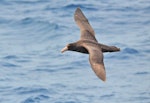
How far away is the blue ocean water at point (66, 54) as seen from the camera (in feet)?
75.3

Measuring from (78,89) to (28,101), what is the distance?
1.48 metres

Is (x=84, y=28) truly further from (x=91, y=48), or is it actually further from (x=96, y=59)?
(x=96, y=59)

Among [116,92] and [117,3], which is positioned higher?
[117,3]

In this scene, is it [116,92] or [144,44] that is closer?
[116,92]

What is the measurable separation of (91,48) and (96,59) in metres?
0.56

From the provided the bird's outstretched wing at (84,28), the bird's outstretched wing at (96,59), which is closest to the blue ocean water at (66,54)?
the bird's outstretched wing at (84,28)

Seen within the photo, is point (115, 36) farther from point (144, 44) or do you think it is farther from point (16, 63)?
point (16, 63)

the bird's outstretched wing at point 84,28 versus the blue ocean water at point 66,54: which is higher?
the bird's outstretched wing at point 84,28

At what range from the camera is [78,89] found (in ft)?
75.7

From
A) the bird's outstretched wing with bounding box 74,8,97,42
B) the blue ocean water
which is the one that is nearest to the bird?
the bird's outstretched wing with bounding box 74,8,97,42

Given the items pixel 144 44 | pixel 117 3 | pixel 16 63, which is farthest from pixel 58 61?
pixel 117 3

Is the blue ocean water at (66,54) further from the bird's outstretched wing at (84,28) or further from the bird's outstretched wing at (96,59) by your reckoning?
the bird's outstretched wing at (96,59)

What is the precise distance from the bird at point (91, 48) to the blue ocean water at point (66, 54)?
146 inches

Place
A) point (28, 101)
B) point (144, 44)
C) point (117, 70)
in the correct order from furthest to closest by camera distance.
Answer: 1. point (144, 44)
2. point (117, 70)
3. point (28, 101)
